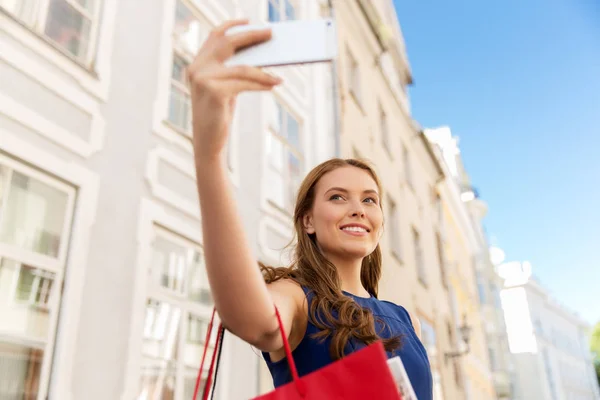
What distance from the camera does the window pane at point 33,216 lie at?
3920mm

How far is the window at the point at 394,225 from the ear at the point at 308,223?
11.5 m

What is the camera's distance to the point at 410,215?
15.1 metres

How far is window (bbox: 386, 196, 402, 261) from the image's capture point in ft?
43.9

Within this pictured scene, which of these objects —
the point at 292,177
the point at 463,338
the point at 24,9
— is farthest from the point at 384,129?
the point at 24,9

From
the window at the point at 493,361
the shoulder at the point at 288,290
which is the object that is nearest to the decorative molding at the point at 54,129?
the shoulder at the point at 288,290

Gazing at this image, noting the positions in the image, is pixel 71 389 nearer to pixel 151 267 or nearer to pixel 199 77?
pixel 151 267

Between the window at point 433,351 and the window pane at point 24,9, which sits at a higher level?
the window pane at point 24,9

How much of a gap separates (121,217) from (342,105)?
6648 mm

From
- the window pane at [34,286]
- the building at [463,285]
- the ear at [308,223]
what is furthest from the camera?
the building at [463,285]

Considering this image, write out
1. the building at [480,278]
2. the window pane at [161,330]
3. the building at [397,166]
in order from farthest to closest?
the building at [480,278] < the building at [397,166] < the window pane at [161,330]

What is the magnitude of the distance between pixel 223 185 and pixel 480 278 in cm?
2933

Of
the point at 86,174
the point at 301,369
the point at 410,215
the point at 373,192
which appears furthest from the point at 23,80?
the point at 410,215

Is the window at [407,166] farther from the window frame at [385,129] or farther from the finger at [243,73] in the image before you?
the finger at [243,73]

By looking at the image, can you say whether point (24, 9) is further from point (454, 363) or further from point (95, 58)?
→ point (454, 363)
